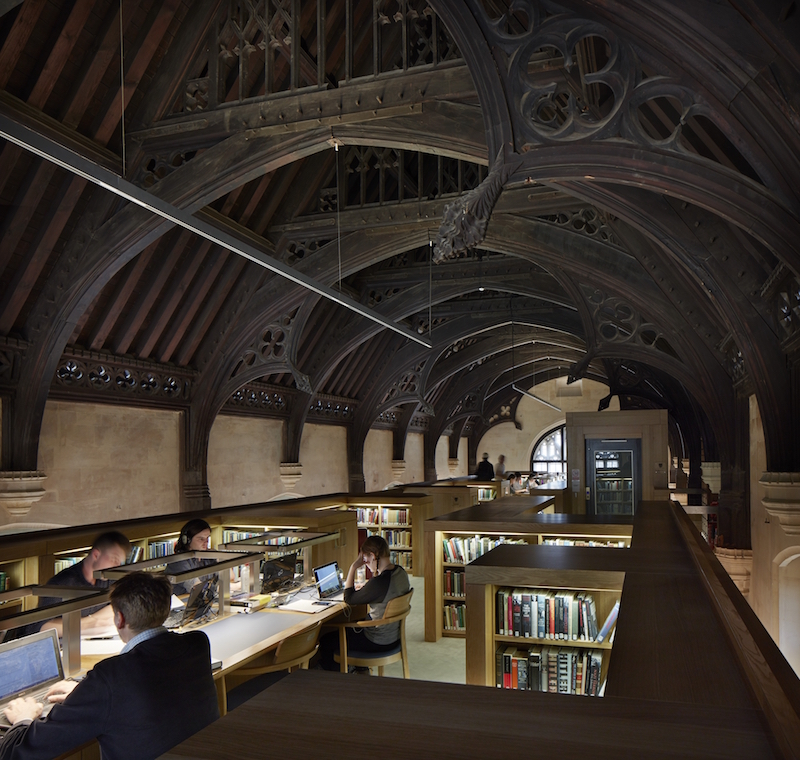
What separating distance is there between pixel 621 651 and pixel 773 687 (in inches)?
24.4

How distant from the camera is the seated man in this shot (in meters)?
2.49

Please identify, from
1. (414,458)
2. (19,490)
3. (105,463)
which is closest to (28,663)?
(19,490)

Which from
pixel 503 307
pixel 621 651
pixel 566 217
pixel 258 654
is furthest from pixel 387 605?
pixel 503 307

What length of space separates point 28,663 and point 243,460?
9.15 m

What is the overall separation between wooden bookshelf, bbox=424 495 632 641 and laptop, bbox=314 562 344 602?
102 centimetres

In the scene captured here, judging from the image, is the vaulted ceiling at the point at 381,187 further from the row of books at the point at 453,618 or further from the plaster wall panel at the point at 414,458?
the plaster wall panel at the point at 414,458

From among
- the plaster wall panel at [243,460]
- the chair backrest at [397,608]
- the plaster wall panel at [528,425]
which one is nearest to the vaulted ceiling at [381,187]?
the plaster wall panel at [243,460]

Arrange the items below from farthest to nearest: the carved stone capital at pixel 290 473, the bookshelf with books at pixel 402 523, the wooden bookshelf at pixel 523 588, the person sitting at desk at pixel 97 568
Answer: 1. the carved stone capital at pixel 290 473
2. the bookshelf with books at pixel 402 523
3. the person sitting at desk at pixel 97 568
4. the wooden bookshelf at pixel 523 588

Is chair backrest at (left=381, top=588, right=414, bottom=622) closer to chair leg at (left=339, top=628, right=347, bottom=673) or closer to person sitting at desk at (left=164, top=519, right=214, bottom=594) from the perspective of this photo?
chair leg at (left=339, top=628, right=347, bottom=673)

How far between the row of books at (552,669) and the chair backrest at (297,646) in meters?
1.21

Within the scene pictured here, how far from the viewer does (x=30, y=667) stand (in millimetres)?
3275

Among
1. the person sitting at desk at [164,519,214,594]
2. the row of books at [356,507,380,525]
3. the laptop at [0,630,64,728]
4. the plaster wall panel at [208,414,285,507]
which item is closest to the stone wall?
the plaster wall panel at [208,414,285,507]

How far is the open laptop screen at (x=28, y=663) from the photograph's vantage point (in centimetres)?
317

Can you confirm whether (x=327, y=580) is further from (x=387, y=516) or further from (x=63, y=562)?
(x=387, y=516)
